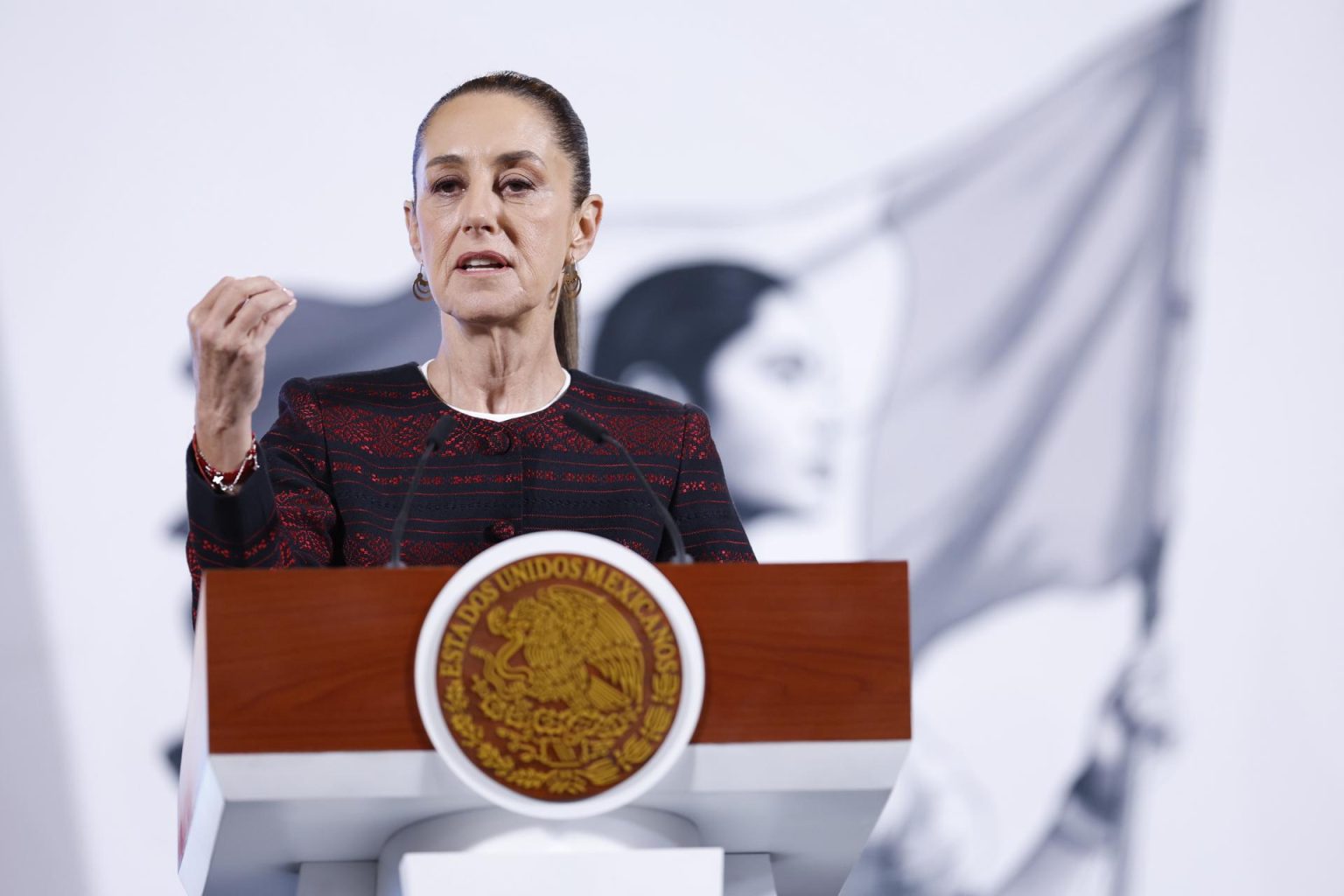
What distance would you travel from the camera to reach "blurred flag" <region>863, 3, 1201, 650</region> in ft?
9.04

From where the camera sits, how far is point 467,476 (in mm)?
1653

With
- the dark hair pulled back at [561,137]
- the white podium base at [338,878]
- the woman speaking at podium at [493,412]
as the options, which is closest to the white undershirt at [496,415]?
the woman speaking at podium at [493,412]

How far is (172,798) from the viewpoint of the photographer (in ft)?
7.89

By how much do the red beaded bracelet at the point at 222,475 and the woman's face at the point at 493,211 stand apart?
0.53 metres

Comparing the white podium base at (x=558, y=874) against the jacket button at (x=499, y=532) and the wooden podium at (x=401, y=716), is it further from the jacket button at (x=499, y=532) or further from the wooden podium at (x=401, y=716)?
the jacket button at (x=499, y=532)

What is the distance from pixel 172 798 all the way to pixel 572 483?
1.14 metres

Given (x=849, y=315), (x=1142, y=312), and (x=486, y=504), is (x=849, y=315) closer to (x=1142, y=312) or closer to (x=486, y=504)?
(x=1142, y=312)

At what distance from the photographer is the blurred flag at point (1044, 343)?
2.76 m

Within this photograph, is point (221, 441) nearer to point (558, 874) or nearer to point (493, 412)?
point (558, 874)

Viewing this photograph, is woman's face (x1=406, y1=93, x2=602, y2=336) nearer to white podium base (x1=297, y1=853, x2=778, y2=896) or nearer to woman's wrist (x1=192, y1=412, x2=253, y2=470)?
woman's wrist (x1=192, y1=412, x2=253, y2=470)

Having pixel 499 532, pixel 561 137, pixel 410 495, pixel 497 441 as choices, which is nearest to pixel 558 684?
pixel 410 495

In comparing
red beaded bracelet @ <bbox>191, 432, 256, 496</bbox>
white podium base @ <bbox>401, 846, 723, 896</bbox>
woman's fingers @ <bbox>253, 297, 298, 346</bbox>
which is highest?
woman's fingers @ <bbox>253, 297, 298, 346</bbox>

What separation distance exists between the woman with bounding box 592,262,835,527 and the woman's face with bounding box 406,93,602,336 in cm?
86

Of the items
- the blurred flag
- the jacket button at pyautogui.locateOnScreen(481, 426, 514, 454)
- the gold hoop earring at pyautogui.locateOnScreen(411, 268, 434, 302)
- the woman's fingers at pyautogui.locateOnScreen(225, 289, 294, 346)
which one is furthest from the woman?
the woman's fingers at pyautogui.locateOnScreen(225, 289, 294, 346)
